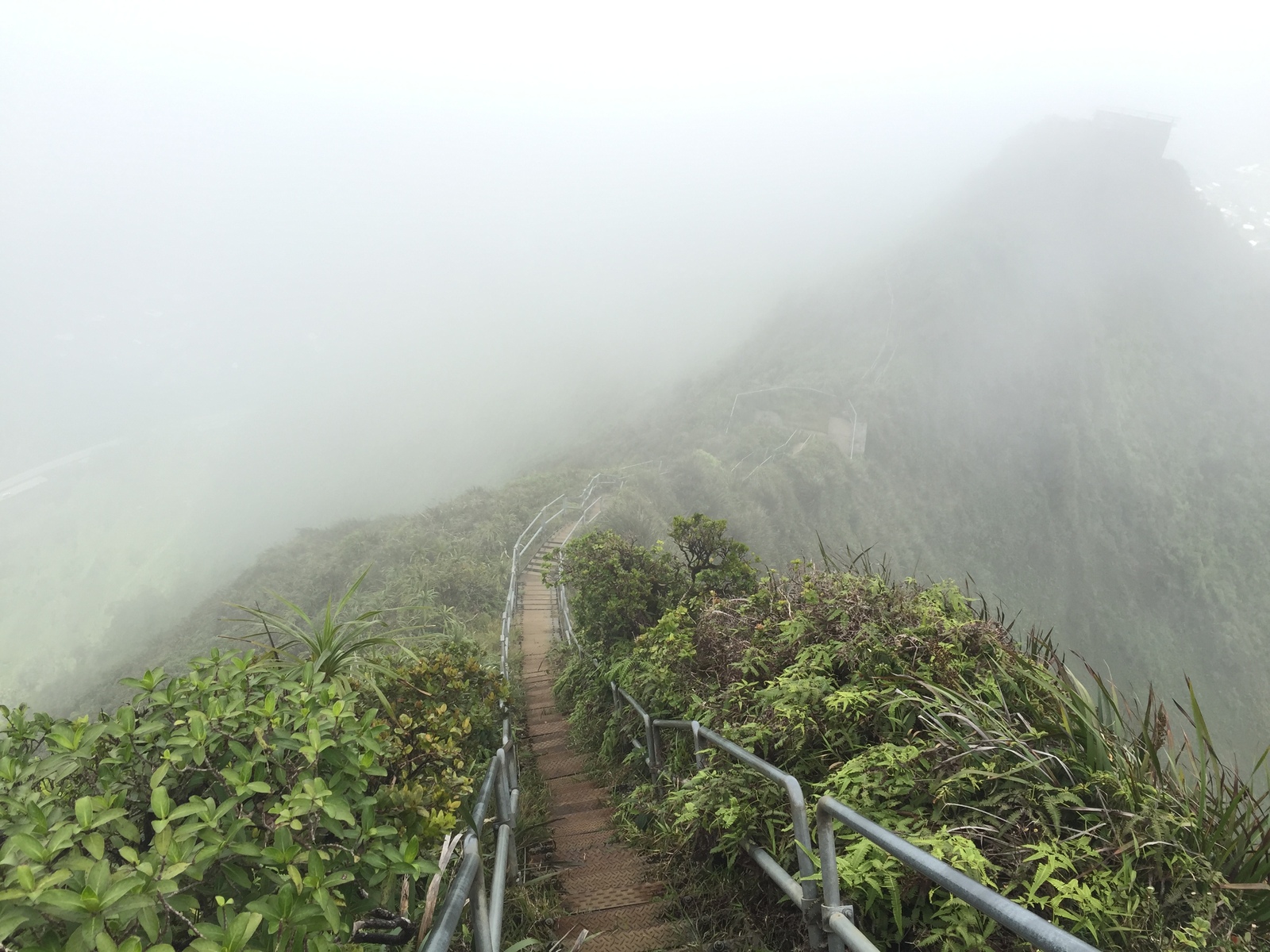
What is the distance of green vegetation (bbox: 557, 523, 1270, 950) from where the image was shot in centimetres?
192

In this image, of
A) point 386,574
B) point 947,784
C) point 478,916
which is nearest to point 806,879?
point 947,784

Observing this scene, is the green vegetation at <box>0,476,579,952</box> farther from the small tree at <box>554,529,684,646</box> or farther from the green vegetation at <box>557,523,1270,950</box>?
the small tree at <box>554,529,684,646</box>

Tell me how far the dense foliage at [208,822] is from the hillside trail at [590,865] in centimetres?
129

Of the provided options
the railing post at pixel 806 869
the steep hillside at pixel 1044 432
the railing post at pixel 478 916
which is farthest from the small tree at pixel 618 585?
the steep hillside at pixel 1044 432

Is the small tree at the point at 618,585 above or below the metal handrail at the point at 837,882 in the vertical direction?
below

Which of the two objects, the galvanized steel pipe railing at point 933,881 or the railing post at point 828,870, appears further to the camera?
the railing post at point 828,870

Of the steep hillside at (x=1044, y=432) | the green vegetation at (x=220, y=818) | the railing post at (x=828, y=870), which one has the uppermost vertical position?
the green vegetation at (x=220, y=818)

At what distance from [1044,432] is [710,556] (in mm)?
36169

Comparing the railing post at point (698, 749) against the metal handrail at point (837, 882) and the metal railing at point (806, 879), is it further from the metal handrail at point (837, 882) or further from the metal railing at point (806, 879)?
the metal handrail at point (837, 882)

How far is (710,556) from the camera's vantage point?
746 cm

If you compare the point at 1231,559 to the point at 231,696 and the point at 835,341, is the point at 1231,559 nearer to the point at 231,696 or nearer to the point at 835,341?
the point at 835,341

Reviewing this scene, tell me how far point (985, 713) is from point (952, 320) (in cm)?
4699

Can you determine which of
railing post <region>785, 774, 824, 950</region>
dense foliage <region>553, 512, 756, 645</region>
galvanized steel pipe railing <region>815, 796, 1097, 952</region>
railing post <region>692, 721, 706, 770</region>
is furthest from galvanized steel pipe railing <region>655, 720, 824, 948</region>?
dense foliage <region>553, 512, 756, 645</region>

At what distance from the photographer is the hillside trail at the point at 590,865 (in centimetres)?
296
